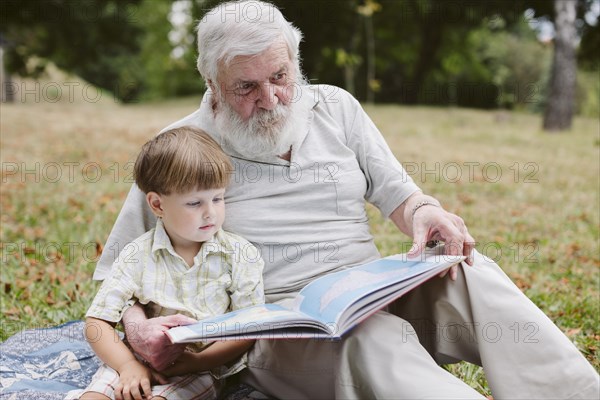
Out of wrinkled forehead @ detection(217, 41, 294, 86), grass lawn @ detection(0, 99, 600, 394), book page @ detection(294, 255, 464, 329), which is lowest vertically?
grass lawn @ detection(0, 99, 600, 394)

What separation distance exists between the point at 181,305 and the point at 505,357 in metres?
1.08

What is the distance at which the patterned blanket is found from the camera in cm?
252

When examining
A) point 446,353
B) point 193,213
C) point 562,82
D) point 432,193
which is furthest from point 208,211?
point 562,82

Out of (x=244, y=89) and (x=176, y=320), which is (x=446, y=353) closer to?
(x=176, y=320)

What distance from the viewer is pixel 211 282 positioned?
245 cm

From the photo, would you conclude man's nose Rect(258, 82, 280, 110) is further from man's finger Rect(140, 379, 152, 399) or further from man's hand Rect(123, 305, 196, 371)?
man's finger Rect(140, 379, 152, 399)

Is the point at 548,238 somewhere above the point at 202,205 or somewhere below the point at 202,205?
below

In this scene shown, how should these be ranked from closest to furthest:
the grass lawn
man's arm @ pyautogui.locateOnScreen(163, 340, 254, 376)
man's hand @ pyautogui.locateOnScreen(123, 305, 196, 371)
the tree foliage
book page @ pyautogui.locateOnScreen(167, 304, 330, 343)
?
book page @ pyautogui.locateOnScreen(167, 304, 330, 343) < man's hand @ pyautogui.locateOnScreen(123, 305, 196, 371) < man's arm @ pyautogui.locateOnScreen(163, 340, 254, 376) < the grass lawn < the tree foliage

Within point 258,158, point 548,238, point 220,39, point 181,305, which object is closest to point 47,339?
point 181,305

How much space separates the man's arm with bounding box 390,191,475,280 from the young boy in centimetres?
59

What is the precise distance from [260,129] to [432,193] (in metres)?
4.86

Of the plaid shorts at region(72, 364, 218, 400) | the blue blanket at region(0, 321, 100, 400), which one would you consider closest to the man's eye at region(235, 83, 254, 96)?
the plaid shorts at region(72, 364, 218, 400)

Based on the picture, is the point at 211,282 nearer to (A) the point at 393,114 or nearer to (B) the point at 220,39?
(B) the point at 220,39

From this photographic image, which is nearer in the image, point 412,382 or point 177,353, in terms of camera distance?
point 412,382
